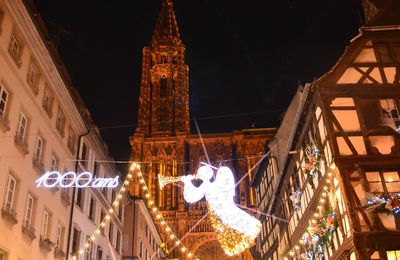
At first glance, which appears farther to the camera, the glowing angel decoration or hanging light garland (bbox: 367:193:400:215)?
the glowing angel decoration

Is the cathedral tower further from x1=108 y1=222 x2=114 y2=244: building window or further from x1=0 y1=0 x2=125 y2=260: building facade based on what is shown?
x1=0 y1=0 x2=125 y2=260: building facade

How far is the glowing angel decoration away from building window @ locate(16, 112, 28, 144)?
5463 millimetres

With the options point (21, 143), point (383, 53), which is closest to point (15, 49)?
point (21, 143)

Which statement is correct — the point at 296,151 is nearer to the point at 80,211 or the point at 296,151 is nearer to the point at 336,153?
the point at 336,153

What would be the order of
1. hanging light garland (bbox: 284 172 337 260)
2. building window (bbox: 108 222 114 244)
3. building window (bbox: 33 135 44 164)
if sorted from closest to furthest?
hanging light garland (bbox: 284 172 337 260), building window (bbox: 33 135 44 164), building window (bbox: 108 222 114 244)

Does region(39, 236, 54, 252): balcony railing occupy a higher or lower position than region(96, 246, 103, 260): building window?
lower

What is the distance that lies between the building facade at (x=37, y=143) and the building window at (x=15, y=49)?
1.3 inches

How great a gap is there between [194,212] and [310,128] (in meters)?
41.6

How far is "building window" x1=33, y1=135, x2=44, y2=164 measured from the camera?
17.8 m

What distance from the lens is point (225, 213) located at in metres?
16.1

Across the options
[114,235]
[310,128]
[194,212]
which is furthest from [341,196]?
[194,212]

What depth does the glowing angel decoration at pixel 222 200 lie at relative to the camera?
16.0 m

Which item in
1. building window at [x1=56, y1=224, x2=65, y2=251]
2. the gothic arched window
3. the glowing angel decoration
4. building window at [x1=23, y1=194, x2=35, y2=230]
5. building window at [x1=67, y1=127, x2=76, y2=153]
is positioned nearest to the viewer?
the glowing angel decoration

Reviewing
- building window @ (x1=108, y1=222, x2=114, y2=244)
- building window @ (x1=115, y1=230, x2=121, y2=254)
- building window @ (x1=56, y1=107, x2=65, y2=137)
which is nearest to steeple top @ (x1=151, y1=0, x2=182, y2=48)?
building window @ (x1=115, y1=230, x2=121, y2=254)
